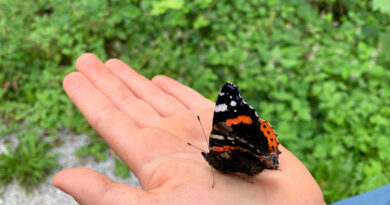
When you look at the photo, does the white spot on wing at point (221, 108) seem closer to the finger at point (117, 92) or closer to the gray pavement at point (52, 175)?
the finger at point (117, 92)

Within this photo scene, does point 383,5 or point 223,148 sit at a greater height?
point 383,5

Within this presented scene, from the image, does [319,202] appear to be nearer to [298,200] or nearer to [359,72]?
[298,200]

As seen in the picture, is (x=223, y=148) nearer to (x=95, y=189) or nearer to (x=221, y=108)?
(x=221, y=108)

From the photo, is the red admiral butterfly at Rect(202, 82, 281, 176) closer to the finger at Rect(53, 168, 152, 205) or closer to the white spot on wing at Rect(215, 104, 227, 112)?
the white spot on wing at Rect(215, 104, 227, 112)

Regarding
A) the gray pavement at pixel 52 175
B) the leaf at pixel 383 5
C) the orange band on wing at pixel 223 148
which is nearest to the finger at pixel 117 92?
the orange band on wing at pixel 223 148

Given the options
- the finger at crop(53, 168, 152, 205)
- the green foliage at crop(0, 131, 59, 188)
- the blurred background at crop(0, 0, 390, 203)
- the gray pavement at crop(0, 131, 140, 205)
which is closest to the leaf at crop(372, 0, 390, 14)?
the blurred background at crop(0, 0, 390, 203)

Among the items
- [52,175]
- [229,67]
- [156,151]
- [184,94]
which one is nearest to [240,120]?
[156,151]

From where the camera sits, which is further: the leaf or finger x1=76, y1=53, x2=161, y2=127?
the leaf
